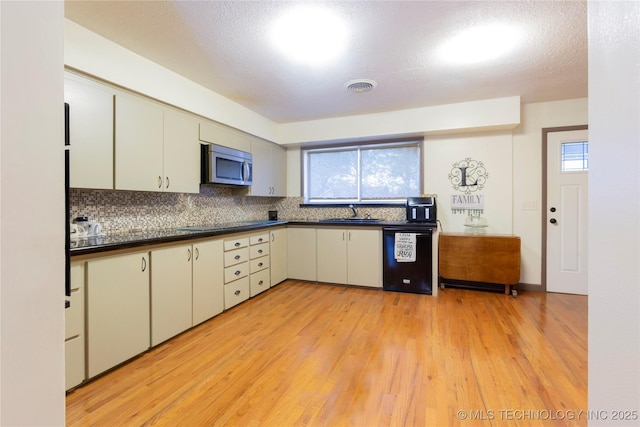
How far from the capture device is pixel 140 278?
2064 millimetres

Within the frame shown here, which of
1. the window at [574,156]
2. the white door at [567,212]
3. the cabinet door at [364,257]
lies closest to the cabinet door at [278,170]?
the cabinet door at [364,257]

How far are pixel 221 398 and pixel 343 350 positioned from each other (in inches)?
35.9

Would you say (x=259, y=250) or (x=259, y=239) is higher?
(x=259, y=239)

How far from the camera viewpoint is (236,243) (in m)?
3.08

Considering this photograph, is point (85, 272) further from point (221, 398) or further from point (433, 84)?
point (433, 84)

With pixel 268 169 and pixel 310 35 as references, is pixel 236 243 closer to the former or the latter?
pixel 268 169

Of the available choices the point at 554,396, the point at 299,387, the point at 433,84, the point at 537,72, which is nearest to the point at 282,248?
the point at 299,387

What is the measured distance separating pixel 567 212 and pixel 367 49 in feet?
10.5

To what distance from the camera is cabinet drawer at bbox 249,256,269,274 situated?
3.36 m

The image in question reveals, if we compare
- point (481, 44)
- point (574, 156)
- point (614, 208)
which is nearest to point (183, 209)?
point (481, 44)

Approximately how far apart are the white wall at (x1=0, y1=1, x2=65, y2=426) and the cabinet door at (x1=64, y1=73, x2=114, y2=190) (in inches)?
67.7

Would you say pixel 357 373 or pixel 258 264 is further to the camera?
pixel 258 264

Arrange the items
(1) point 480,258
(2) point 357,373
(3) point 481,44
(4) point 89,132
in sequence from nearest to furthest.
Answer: (2) point 357,373
(4) point 89,132
(3) point 481,44
(1) point 480,258

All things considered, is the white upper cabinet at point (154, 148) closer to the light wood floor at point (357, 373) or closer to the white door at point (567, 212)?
the light wood floor at point (357, 373)
